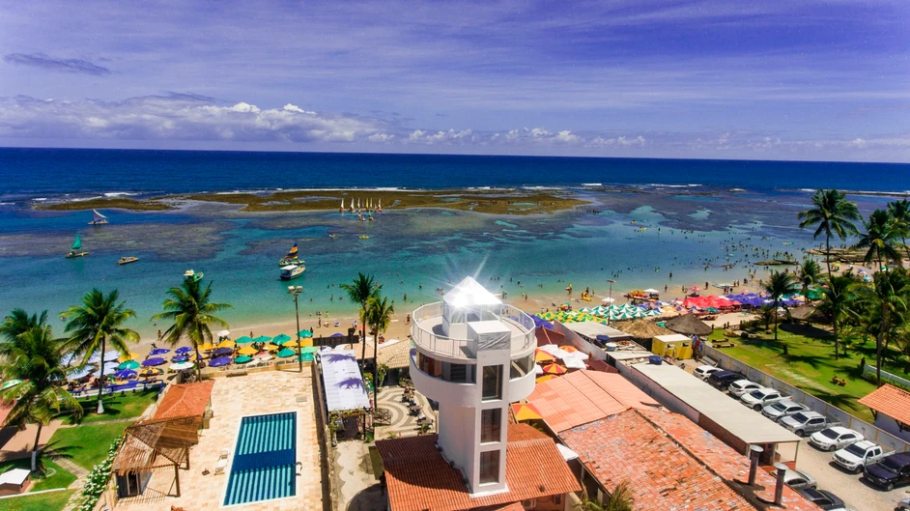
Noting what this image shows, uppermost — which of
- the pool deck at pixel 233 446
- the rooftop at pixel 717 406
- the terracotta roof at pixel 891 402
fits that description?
the terracotta roof at pixel 891 402

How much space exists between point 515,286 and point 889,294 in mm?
34055

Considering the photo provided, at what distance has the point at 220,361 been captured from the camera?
33688mm

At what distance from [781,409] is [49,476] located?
1326 inches

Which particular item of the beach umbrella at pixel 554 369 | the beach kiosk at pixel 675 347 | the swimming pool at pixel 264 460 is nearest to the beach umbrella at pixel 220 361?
the swimming pool at pixel 264 460

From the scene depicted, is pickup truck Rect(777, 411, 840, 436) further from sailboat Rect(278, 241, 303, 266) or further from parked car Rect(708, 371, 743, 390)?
sailboat Rect(278, 241, 303, 266)

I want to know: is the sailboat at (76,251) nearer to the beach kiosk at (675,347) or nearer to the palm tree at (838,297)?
the beach kiosk at (675,347)

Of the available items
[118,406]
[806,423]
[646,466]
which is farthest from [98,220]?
[806,423]

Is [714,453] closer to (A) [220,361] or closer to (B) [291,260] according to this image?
(A) [220,361]

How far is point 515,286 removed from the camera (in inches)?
2271

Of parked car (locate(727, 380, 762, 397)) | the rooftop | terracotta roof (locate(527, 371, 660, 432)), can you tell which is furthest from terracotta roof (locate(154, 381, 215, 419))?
parked car (locate(727, 380, 762, 397))

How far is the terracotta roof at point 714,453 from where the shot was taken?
674 inches

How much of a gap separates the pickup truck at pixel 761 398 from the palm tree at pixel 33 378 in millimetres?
33072

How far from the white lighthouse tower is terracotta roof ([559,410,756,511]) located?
15.9ft

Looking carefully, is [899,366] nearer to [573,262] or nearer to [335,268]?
[573,262]
